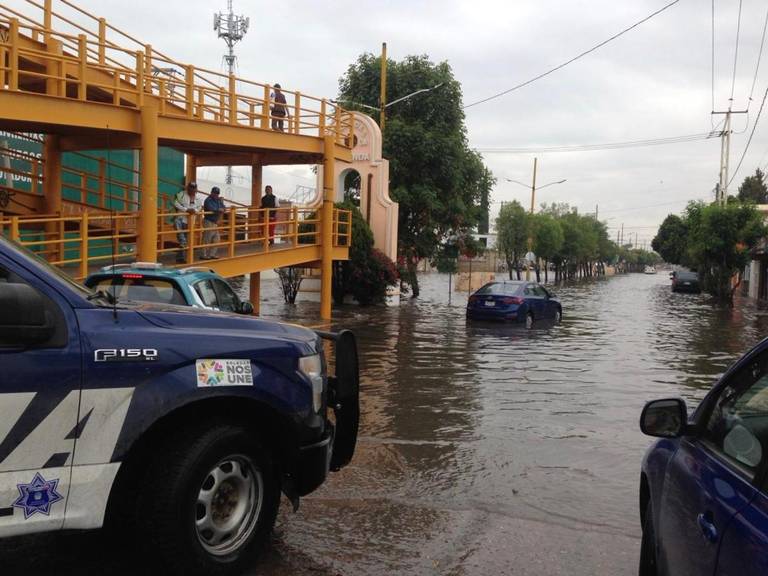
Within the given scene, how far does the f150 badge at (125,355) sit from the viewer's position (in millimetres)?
3380

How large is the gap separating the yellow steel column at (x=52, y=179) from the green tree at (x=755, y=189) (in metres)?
84.1

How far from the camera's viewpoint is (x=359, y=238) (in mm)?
25656

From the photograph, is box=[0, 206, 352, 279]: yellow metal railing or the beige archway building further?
the beige archway building

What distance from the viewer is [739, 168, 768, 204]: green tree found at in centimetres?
8638

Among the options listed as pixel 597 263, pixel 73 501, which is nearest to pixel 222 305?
pixel 73 501

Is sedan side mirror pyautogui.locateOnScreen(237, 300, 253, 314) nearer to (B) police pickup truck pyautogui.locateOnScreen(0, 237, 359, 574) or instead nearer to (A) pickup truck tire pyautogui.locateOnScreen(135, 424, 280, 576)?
(B) police pickup truck pyautogui.locateOnScreen(0, 237, 359, 574)

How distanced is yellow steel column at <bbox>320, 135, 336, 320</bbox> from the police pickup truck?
1523 cm

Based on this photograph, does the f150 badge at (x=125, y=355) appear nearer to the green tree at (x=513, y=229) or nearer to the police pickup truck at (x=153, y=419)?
the police pickup truck at (x=153, y=419)

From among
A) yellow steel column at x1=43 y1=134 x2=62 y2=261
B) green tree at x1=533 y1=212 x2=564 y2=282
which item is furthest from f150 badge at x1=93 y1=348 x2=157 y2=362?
green tree at x1=533 y1=212 x2=564 y2=282

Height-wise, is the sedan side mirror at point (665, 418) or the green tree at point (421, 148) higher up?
the green tree at point (421, 148)

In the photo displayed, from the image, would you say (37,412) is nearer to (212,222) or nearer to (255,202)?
(212,222)

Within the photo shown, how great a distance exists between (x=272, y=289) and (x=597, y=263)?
316ft

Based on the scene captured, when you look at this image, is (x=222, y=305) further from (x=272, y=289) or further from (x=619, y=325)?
(x=272, y=289)

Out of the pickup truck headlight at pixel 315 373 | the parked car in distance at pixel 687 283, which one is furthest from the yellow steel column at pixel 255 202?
the parked car in distance at pixel 687 283
